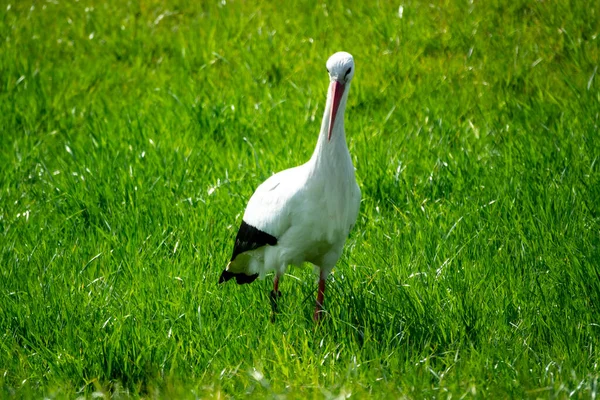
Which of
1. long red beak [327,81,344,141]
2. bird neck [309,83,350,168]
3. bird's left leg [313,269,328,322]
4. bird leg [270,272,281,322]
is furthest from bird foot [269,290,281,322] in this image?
long red beak [327,81,344,141]

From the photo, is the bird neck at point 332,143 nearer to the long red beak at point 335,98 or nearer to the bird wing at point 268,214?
the long red beak at point 335,98

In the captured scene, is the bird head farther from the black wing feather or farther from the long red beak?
the black wing feather

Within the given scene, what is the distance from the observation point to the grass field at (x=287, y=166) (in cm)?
314

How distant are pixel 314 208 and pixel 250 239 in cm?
50

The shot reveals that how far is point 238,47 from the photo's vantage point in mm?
6785

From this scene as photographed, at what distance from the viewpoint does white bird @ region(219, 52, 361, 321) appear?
11.0 ft

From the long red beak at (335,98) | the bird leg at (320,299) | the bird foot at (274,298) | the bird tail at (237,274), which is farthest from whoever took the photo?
the bird tail at (237,274)

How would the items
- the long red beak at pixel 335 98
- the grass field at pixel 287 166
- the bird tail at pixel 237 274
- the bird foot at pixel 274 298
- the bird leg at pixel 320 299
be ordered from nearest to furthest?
the grass field at pixel 287 166, the long red beak at pixel 335 98, the bird leg at pixel 320 299, the bird foot at pixel 274 298, the bird tail at pixel 237 274

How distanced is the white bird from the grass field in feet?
0.66

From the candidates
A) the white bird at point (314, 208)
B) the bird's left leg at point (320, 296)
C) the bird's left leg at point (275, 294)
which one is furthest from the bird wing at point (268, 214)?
the bird's left leg at point (320, 296)

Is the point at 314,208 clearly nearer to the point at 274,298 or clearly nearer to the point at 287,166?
the point at 274,298

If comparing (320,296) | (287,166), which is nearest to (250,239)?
(320,296)

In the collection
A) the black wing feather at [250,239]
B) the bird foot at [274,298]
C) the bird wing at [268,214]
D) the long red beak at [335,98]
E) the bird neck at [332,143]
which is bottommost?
the bird foot at [274,298]

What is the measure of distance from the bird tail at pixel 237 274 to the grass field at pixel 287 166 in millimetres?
66
